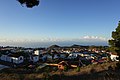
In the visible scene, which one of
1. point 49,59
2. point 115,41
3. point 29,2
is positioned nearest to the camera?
point 29,2

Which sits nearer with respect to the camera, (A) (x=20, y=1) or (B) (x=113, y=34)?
(A) (x=20, y=1)

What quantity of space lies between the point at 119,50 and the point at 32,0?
21.2m

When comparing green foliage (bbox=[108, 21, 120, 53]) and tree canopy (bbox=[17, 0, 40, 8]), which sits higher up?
tree canopy (bbox=[17, 0, 40, 8])

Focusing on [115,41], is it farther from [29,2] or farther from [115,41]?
[29,2]

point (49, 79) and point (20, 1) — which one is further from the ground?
point (20, 1)

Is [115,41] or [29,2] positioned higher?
[29,2]

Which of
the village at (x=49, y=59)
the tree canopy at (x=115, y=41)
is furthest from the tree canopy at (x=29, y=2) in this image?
the village at (x=49, y=59)

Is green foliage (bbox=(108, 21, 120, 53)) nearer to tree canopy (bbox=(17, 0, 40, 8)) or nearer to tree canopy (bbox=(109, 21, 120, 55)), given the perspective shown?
tree canopy (bbox=(109, 21, 120, 55))

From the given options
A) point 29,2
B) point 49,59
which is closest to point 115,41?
point 29,2

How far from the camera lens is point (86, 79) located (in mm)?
11188

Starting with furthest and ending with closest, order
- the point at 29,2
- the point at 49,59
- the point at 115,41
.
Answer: the point at 49,59, the point at 115,41, the point at 29,2

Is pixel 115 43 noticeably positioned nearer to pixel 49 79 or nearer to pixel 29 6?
pixel 29 6

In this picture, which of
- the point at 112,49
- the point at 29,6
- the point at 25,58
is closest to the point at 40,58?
the point at 25,58

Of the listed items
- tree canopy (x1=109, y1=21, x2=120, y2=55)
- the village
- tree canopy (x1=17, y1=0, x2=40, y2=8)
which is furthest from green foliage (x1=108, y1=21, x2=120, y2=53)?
tree canopy (x1=17, y1=0, x2=40, y2=8)
